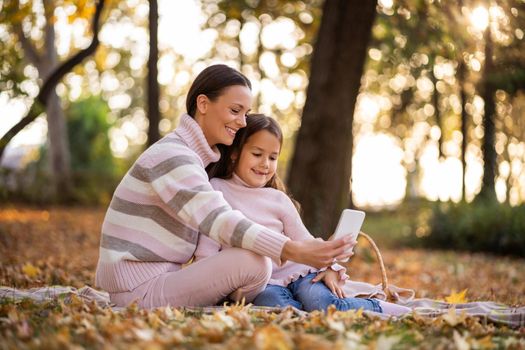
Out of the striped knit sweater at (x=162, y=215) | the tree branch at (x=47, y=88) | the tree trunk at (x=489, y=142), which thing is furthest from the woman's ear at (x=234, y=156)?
the tree trunk at (x=489, y=142)

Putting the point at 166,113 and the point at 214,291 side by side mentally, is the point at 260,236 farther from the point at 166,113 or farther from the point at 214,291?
the point at 166,113

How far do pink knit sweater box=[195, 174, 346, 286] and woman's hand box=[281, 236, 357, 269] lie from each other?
66 cm

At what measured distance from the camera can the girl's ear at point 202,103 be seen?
4023 millimetres

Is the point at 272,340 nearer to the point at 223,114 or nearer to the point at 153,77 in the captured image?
the point at 223,114

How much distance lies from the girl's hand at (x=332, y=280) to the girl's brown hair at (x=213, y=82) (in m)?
1.22

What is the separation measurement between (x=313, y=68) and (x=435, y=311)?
4.11m

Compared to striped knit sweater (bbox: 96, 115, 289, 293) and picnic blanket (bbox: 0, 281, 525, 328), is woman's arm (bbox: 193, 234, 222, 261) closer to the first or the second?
striped knit sweater (bbox: 96, 115, 289, 293)

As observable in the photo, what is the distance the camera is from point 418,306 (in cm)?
417

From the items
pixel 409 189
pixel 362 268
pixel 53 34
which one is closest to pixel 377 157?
pixel 409 189

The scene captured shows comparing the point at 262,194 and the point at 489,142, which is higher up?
the point at 489,142

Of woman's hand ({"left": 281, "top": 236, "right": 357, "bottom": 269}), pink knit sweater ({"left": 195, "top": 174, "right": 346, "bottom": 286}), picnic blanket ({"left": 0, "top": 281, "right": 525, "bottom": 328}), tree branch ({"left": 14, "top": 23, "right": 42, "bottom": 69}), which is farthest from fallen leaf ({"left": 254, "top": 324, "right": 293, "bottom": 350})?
tree branch ({"left": 14, "top": 23, "right": 42, "bottom": 69})

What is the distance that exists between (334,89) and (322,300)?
3835 millimetres

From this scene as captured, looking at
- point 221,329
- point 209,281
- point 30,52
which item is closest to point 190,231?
point 209,281

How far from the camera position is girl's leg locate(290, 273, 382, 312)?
376 cm
